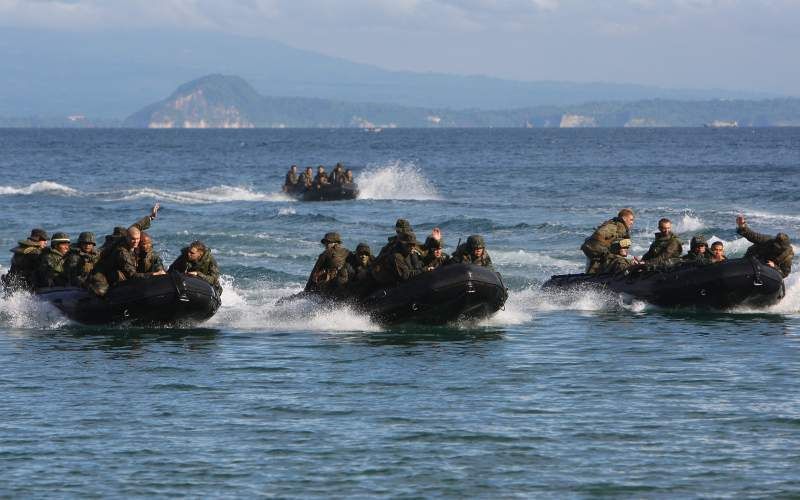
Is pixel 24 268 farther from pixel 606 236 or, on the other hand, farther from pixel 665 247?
pixel 665 247

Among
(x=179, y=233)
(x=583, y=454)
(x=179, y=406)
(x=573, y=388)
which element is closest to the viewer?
(x=583, y=454)

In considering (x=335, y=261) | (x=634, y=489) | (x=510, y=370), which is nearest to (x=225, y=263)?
(x=335, y=261)

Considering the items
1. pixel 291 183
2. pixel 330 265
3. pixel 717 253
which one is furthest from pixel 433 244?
pixel 291 183

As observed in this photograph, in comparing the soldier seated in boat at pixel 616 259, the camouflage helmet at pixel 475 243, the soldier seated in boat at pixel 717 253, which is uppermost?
the camouflage helmet at pixel 475 243

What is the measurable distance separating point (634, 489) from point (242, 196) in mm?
52416

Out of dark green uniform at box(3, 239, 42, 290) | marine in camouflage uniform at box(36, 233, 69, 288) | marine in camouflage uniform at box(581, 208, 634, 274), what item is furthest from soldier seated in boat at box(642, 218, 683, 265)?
dark green uniform at box(3, 239, 42, 290)

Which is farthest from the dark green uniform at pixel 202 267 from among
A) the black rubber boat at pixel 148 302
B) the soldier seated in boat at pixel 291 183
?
the soldier seated in boat at pixel 291 183

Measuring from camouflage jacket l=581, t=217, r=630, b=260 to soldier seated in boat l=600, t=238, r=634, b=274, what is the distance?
98 mm

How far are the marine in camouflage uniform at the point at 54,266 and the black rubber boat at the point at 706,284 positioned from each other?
31.4ft

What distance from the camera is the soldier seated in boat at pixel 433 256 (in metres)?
21.8

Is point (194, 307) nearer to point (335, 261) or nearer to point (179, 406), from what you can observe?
point (335, 261)

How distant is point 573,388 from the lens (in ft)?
56.6

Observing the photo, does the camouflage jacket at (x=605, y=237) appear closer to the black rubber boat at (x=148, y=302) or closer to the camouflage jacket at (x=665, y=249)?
the camouflage jacket at (x=665, y=249)

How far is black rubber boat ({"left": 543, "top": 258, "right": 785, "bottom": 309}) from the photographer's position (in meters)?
23.2
